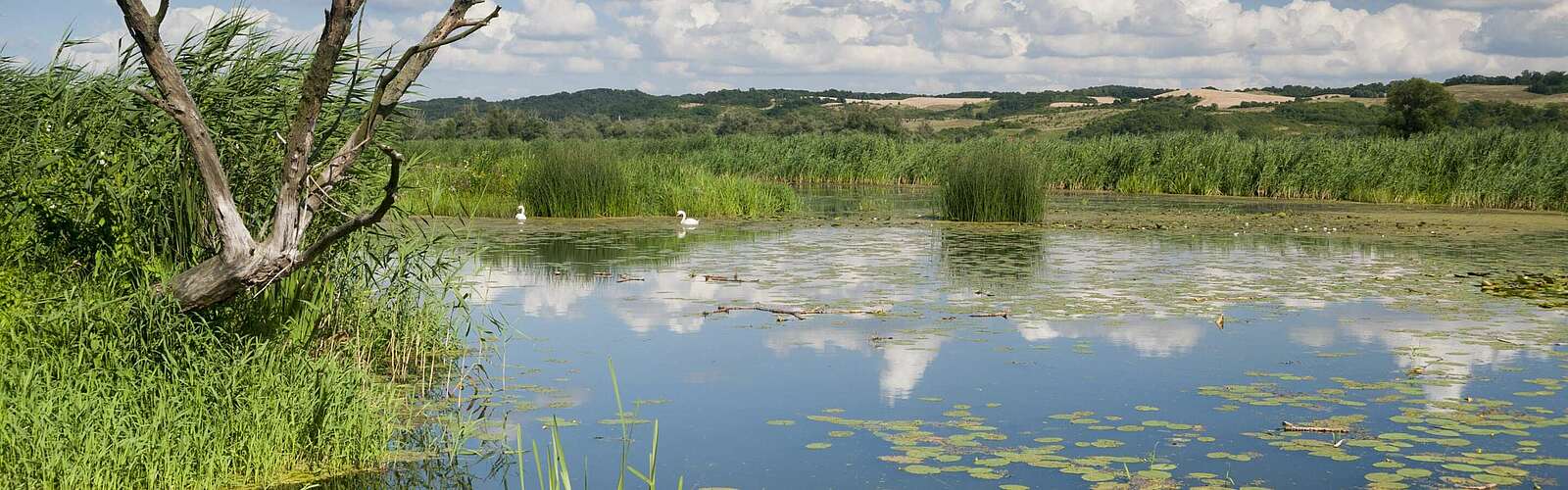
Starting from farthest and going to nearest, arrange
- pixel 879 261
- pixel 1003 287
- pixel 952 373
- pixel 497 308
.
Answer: pixel 879 261, pixel 1003 287, pixel 497 308, pixel 952 373

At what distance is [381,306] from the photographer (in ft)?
24.3

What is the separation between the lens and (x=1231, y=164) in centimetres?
2616

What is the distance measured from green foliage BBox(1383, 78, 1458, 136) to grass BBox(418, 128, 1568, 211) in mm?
20454

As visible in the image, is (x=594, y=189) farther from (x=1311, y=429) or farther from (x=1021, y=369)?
(x=1311, y=429)

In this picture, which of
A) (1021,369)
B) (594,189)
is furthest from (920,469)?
(594,189)

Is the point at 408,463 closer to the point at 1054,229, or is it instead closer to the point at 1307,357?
the point at 1307,357

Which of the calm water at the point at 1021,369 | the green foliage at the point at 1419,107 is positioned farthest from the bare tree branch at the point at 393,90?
the green foliage at the point at 1419,107

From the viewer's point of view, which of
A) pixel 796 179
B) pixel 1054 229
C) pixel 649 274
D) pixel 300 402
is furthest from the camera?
pixel 796 179

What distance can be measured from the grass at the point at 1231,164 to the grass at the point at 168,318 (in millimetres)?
11799

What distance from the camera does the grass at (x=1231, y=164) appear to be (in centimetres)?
2150

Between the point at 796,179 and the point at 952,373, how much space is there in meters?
25.1

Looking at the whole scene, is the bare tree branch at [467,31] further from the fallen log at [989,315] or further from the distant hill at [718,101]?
the distant hill at [718,101]

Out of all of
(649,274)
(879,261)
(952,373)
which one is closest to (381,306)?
(952,373)

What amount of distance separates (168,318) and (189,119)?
852 mm
